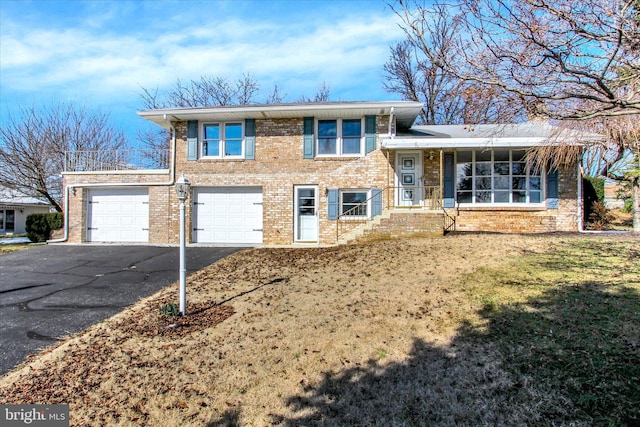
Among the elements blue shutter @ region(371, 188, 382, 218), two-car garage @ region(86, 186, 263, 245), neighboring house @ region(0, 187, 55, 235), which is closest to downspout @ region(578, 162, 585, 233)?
blue shutter @ region(371, 188, 382, 218)

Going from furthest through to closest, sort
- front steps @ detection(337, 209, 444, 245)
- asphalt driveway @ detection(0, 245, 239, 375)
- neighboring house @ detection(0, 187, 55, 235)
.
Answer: neighboring house @ detection(0, 187, 55, 235), front steps @ detection(337, 209, 444, 245), asphalt driveway @ detection(0, 245, 239, 375)

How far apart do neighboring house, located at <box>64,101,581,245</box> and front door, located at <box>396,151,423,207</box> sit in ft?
0.12

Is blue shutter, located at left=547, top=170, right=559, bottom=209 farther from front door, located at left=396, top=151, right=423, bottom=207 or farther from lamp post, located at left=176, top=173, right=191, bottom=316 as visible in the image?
lamp post, located at left=176, top=173, right=191, bottom=316

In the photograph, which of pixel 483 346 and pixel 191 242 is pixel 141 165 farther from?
pixel 483 346

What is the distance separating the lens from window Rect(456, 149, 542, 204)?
39.9 ft

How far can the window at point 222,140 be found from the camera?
1320 cm

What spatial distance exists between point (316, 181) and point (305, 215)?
131 cm

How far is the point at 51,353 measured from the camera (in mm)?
4328

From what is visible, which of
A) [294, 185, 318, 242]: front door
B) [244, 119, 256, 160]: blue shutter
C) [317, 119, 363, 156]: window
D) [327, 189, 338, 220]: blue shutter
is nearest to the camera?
[327, 189, 338, 220]: blue shutter

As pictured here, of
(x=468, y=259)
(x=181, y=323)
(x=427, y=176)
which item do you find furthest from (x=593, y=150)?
(x=181, y=323)

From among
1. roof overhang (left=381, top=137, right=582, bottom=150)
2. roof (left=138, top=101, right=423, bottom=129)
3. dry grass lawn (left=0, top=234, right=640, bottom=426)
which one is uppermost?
roof (left=138, top=101, right=423, bottom=129)

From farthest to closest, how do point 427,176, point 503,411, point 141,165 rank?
point 141,165, point 427,176, point 503,411

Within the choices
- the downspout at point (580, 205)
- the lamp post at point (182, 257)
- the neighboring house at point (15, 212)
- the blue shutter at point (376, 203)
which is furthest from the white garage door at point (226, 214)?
the neighboring house at point (15, 212)

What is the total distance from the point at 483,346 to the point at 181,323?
401 cm
